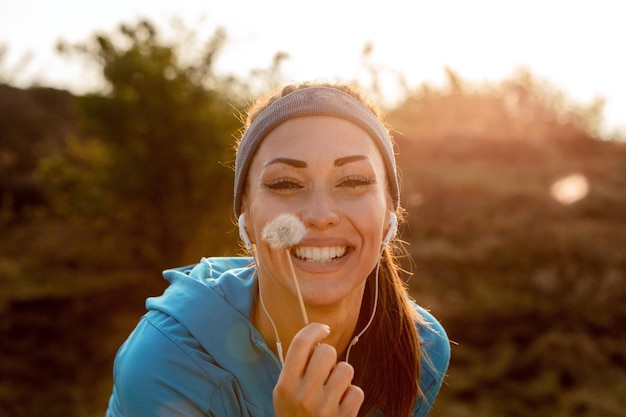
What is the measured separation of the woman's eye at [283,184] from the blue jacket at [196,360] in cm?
52

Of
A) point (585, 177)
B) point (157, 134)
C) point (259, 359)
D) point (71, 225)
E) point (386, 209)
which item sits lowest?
point (259, 359)

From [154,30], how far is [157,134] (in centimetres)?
169

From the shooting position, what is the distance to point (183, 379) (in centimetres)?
230

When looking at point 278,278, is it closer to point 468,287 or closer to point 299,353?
point 299,353

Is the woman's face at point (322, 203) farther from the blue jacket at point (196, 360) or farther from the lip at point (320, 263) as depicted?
the blue jacket at point (196, 360)

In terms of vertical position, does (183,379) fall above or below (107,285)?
below

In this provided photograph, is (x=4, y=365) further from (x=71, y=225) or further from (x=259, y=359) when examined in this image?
(x=259, y=359)

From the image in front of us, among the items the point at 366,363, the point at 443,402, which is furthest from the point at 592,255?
the point at 366,363

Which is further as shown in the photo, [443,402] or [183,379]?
[443,402]

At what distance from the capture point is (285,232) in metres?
2.06

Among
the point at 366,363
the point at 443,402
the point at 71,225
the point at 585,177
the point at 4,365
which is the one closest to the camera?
the point at 366,363

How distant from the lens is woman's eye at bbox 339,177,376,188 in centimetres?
230

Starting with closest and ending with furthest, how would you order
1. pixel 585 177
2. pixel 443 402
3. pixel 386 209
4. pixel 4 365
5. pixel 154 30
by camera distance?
pixel 386 209
pixel 443 402
pixel 4 365
pixel 154 30
pixel 585 177

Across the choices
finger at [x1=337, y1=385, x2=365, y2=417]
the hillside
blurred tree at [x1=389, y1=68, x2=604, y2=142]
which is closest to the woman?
finger at [x1=337, y1=385, x2=365, y2=417]
